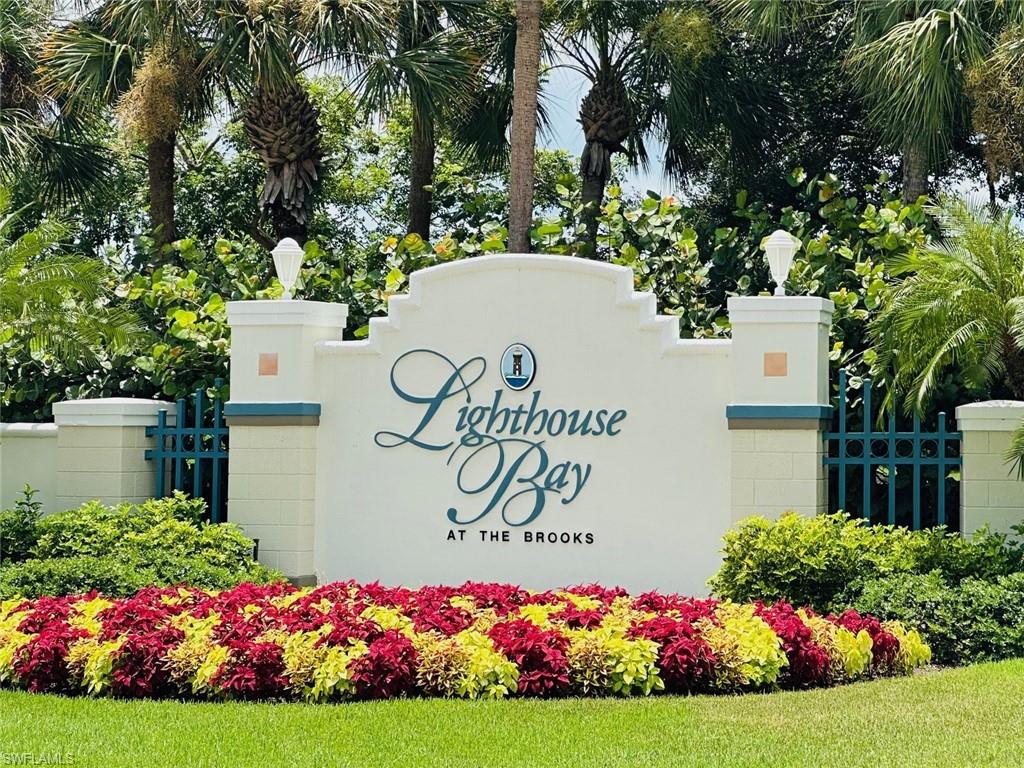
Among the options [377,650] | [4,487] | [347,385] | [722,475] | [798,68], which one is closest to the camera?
[377,650]

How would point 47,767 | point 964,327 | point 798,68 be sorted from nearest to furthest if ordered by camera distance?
point 47,767 < point 964,327 < point 798,68

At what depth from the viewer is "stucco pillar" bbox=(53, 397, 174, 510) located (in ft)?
51.3

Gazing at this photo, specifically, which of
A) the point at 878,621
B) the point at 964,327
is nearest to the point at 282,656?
the point at 878,621

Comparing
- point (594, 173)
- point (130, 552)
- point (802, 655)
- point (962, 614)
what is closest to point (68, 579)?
point (130, 552)

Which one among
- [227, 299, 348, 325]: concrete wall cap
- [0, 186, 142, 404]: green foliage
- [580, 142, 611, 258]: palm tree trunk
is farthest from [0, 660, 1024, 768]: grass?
[580, 142, 611, 258]: palm tree trunk

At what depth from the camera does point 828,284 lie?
17.3m

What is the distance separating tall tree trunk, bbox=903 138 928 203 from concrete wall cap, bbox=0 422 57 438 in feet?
36.3

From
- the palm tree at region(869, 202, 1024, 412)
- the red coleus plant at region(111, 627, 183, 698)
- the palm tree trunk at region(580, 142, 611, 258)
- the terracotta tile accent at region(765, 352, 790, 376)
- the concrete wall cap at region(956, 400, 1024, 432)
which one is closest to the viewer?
the red coleus plant at region(111, 627, 183, 698)

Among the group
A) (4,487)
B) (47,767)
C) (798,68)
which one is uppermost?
(798,68)

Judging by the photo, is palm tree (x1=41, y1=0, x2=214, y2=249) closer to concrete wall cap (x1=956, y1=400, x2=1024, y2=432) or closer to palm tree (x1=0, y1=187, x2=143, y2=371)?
palm tree (x1=0, y1=187, x2=143, y2=371)

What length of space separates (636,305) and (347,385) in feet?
9.89

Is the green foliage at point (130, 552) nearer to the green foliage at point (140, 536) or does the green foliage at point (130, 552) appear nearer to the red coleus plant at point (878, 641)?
the green foliage at point (140, 536)

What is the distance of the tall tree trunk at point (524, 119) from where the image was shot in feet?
62.5

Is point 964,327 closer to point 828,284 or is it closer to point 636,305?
point 636,305
